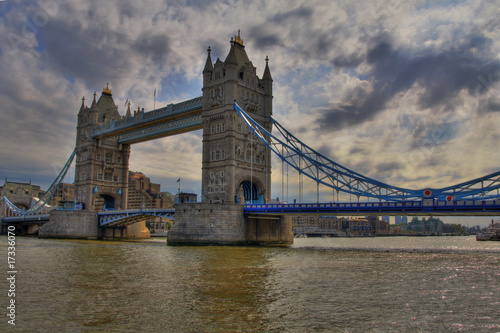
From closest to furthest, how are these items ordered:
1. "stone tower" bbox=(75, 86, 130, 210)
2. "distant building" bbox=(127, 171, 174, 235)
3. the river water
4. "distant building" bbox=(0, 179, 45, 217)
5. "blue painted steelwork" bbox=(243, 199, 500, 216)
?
the river water < "blue painted steelwork" bbox=(243, 199, 500, 216) < "stone tower" bbox=(75, 86, 130, 210) < "distant building" bbox=(0, 179, 45, 217) < "distant building" bbox=(127, 171, 174, 235)

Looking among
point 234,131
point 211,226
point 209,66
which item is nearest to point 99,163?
point 209,66

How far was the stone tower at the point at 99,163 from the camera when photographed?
273ft

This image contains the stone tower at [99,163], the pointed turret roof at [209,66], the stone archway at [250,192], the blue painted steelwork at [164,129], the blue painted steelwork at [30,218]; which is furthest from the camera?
the blue painted steelwork at [30,218]

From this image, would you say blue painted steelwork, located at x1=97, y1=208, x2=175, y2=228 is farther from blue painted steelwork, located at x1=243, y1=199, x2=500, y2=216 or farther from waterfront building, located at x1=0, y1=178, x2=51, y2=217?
waterfront building, located at x1=0, y1=178, x2=51, y2=217

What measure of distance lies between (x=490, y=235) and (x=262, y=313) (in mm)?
121819

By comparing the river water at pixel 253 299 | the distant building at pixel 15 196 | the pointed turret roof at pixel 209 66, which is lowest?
the river water at pixel 253 299

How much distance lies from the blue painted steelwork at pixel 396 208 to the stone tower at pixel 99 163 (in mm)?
41689

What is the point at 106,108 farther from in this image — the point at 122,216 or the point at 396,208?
the point at 396,208

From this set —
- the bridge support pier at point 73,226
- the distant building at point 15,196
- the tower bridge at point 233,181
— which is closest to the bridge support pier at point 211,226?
the tower bridge at point 233,181

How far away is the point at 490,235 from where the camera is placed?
11788cm

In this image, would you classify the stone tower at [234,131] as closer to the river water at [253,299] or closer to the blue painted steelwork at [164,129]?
the blue painted steelwork at [164,129]

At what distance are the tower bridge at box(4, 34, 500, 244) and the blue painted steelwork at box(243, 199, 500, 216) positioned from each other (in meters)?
0.09

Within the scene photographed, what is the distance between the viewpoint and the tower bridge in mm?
45719

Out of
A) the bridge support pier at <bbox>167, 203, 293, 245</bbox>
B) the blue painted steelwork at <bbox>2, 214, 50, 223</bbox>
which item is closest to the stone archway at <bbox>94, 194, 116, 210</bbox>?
the blue painted steelwork at <bbox>2, 214, 50, 223</bbox>
